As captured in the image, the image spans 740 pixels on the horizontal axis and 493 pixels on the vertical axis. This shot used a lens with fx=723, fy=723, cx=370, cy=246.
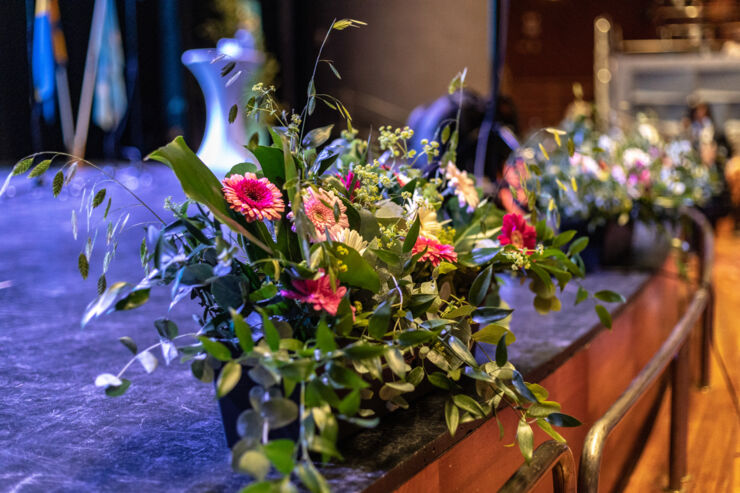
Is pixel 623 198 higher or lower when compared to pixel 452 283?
lower

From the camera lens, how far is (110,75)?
557cm

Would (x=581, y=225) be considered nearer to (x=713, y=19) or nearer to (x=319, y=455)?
(x=319, y=455)

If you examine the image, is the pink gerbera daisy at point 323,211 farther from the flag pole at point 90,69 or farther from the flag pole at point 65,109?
the flag pole at point 65,109

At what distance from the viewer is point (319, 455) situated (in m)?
0.75

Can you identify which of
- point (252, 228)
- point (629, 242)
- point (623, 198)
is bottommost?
point (629, 242)

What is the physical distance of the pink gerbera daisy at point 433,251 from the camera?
2.70ft

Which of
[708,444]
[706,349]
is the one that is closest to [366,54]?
[706,349]

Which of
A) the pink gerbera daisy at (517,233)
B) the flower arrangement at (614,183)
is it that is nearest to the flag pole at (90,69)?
the flower arrangement at (614,183)

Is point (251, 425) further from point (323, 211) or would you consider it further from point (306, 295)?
point (323, 211)

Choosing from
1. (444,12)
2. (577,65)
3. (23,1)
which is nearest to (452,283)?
(444,12)

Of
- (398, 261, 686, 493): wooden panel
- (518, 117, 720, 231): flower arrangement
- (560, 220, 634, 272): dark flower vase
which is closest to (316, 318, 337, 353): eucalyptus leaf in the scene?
(398, 261, 686, 493): wooden panel

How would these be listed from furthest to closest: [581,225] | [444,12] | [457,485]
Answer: [444,12], [581,225], [457,485]

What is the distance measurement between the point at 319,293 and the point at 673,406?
3.94ft

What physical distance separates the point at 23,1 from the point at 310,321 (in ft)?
12.7
